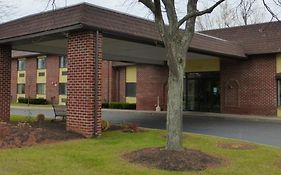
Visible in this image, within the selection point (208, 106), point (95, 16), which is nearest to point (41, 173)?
point (95, 16)

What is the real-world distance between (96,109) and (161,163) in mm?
4533

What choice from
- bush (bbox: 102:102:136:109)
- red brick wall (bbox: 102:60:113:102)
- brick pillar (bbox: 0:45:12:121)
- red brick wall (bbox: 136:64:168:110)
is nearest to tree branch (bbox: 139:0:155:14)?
brick pillar (bbox: 0:45:12:121)

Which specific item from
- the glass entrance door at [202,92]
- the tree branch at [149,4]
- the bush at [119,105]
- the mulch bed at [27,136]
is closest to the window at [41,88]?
the bush at [119,105]

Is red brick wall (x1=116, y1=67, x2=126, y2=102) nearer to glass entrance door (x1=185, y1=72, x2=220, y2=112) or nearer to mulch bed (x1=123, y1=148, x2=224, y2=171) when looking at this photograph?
glass entrance door (x1=185, y1=72, x2=220, y2=112)

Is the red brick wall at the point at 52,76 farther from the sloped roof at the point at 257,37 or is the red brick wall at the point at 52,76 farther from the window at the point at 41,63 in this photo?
the sloped roof at the point at 257,37

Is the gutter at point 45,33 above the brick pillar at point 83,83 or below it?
above

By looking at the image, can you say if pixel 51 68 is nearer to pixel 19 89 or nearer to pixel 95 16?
pixel 19 89

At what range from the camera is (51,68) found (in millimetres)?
43156

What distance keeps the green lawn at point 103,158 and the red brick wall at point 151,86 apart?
18.5m

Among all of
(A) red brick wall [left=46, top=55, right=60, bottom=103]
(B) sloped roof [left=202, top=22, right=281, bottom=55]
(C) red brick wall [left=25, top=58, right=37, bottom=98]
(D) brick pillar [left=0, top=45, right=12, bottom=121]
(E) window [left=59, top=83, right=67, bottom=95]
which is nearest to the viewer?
(D) brick pillar [left=0, top=45, right=12, bottom=121]

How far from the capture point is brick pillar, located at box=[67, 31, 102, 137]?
40.7 feet

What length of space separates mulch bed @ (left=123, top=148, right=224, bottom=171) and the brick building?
11.4 ft

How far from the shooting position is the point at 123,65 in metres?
35.7

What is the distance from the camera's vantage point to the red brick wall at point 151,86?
101ft
